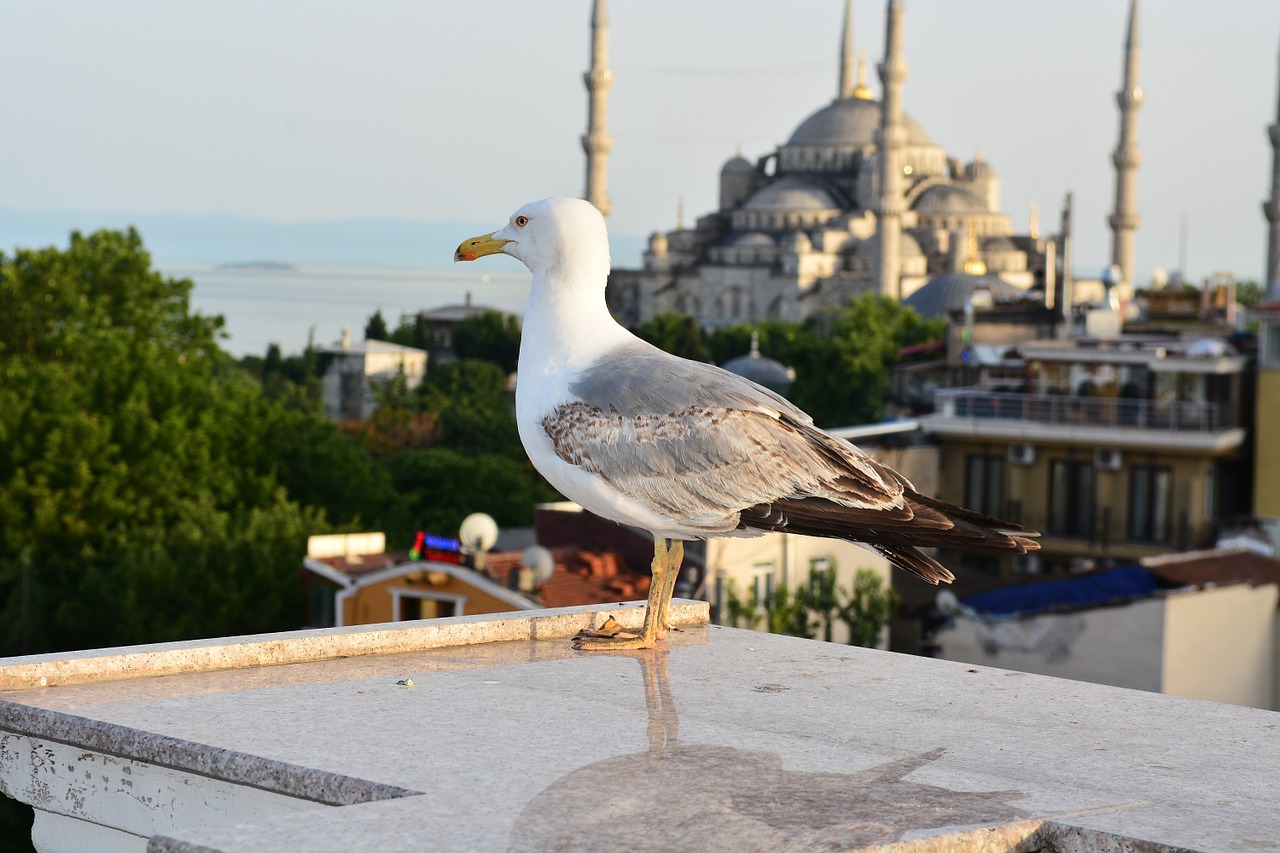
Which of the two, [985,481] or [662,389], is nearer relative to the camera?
[662,389]

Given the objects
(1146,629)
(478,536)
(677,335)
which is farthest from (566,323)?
A: (677,335)

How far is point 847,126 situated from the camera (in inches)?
3105

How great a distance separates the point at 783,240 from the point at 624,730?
71.6 m

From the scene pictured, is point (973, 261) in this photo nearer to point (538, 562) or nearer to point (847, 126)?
point (847, 126)


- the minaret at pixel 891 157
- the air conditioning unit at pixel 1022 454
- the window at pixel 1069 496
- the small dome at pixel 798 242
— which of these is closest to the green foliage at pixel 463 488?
the air conditioning unit at pixel 1022 454

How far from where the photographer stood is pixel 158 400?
89.5ft

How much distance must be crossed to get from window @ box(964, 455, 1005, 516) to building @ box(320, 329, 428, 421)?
3459 centimetres

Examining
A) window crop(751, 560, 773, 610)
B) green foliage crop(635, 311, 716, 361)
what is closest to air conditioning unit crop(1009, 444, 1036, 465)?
window crop(751, 560, 773, 610)

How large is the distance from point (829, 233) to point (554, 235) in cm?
6716

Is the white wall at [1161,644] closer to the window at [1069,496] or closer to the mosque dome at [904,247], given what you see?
the window at [1069,496]

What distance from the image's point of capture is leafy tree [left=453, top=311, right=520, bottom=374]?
65.6 meters

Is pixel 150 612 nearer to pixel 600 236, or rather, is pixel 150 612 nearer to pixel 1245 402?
pixel 1245 402

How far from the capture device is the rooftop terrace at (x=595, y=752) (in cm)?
279

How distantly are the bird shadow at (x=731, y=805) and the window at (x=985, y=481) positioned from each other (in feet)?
78.8
